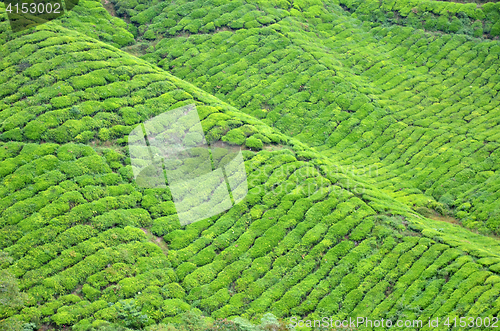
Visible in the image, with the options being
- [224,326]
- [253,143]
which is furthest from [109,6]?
[224,326]

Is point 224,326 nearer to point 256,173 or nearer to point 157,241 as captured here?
point 157,241

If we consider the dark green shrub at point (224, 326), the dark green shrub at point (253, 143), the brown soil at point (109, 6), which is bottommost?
the dark green shrub at point (224, 326)

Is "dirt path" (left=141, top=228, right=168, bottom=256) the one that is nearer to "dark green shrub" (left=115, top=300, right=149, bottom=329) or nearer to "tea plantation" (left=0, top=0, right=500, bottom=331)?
"tea plantation" (left=0, top=0, right=500, bottom=331)

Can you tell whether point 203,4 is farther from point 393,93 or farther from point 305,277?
point 305,277

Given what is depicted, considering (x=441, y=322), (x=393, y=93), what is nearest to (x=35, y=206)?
(x=441, y=322)

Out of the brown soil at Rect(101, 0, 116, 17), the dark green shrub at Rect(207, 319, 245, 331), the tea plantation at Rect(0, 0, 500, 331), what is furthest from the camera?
the brown soil at Rect(101, 0, 116, 17)

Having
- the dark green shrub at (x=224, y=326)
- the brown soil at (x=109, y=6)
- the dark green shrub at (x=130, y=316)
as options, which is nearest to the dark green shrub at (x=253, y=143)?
the dark green shrub at (x=224, y=326)

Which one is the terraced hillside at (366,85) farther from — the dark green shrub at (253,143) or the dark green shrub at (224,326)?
the dark green shrub at (224,326)

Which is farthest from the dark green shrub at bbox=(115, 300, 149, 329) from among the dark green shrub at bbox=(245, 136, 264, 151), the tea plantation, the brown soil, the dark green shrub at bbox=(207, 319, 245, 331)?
the brown soil

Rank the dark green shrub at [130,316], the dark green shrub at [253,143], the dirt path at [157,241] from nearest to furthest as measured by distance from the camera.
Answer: the dark green shrub at [130,316]
the dirt path at [157,241]
the dark green shrub at [253,143]
